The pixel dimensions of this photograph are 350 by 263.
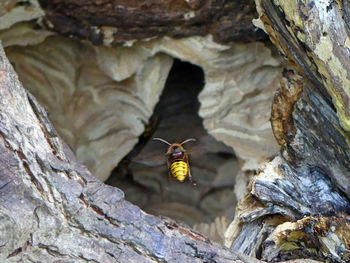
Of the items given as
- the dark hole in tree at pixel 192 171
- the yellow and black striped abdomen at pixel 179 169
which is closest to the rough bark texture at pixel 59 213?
the yellow and black striped abdomen at pixel 179 169

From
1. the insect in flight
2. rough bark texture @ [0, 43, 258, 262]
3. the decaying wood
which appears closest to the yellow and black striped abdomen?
the insect in flight

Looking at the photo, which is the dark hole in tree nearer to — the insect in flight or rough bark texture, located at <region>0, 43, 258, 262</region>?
the insect in flight

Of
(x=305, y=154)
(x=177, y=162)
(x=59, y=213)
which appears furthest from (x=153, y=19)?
(x=59, y=213)

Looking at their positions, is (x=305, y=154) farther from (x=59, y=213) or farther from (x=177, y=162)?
(x=59, y=213)

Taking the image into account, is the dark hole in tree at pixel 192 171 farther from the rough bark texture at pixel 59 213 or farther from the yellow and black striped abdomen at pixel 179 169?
the rough bark texture at pixel 59 213

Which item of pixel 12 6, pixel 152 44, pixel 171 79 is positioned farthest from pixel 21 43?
pixel 171 79

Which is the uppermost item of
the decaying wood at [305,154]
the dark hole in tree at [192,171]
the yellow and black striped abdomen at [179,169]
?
the decaying wood at [305,154]
